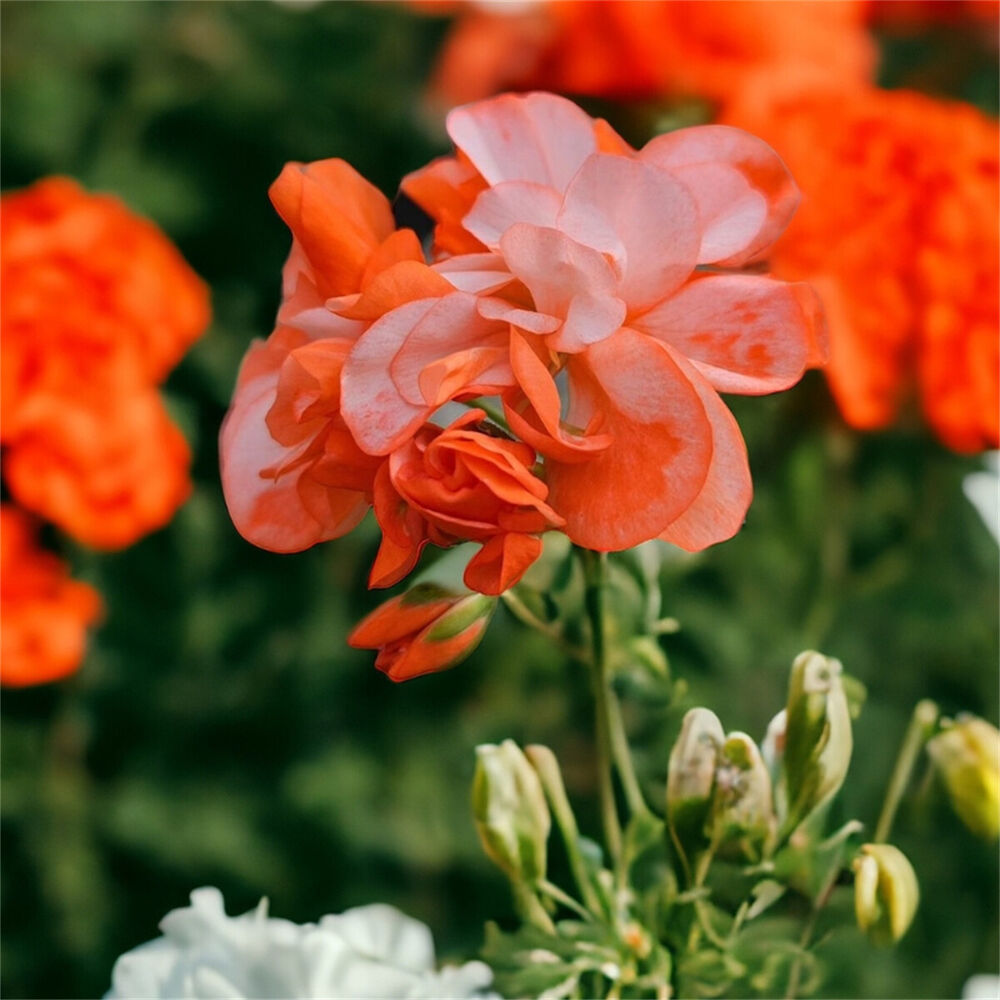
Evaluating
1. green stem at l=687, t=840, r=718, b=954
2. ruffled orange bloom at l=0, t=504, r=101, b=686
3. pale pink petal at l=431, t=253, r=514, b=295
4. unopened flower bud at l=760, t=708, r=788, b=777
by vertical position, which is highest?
pale pink petal at l=431, t=253, r=514, b=295

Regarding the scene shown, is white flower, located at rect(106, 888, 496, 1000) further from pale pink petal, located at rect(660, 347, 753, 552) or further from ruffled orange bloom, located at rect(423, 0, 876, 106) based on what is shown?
ruffled orange bloom, located at rect(423, 0, 876, 106)

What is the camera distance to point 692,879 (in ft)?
0.87

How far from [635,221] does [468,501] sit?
58mm

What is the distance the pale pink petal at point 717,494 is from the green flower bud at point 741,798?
51 mm

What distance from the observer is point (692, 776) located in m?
0.25

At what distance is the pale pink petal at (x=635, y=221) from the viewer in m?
0.22

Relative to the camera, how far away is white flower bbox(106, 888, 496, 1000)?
0.27 metres

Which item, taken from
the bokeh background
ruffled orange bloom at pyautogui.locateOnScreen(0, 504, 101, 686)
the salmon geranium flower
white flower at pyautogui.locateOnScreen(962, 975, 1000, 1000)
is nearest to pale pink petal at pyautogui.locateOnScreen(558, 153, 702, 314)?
the salmon geranium flower

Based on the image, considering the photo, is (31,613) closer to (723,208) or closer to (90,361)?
(90,361)

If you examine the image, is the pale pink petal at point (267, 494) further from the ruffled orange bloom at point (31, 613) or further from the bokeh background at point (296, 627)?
the ruffled orange bloom at point (31, 613)

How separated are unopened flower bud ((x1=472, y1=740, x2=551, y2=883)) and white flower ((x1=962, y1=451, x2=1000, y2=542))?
0.63 feet

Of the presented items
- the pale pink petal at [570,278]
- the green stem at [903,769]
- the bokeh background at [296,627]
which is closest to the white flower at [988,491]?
the bokeh background at [296,627]

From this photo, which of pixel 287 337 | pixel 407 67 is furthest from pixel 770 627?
pixel 407 67

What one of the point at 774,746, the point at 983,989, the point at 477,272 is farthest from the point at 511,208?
the point at 983,989
